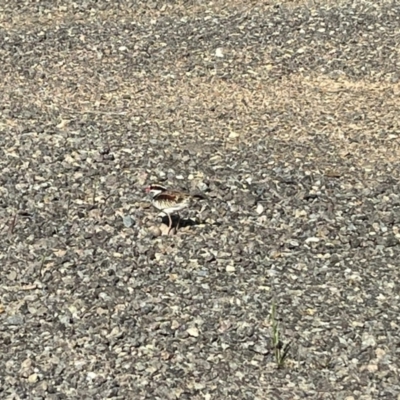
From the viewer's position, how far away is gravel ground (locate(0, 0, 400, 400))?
4.21m

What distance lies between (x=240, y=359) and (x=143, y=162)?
183 centimetres

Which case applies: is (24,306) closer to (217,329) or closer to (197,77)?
(217,329)

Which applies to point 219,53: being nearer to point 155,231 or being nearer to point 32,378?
point 155,231

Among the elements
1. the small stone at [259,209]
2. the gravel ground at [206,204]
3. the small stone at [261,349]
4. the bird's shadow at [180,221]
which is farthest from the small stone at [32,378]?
the small stone at [259,209]

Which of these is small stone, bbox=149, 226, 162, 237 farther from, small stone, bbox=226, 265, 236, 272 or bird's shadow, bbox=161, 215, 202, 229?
small stone, bbox=226, 265, 236, 272

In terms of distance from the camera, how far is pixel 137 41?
24.7 ft

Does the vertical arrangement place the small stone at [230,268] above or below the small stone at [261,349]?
below

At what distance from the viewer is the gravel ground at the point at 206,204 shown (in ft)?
13.8

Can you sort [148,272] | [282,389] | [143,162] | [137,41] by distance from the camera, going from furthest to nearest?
[137,41]
[143,162]
[148,272]
[282,389]

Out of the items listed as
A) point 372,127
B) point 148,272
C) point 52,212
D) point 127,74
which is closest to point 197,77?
point 127,74

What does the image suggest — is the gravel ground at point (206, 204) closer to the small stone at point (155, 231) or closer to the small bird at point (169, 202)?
the small stone at point (155, 231)

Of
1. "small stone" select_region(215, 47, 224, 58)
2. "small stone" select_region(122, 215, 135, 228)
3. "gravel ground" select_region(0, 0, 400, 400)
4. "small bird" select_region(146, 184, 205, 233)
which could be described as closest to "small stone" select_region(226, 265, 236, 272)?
"gravel ground" select_region(0, 0, 400, 400)

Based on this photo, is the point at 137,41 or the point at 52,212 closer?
the point at 52,212

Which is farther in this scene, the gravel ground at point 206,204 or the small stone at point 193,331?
the small stone at point 193,331
